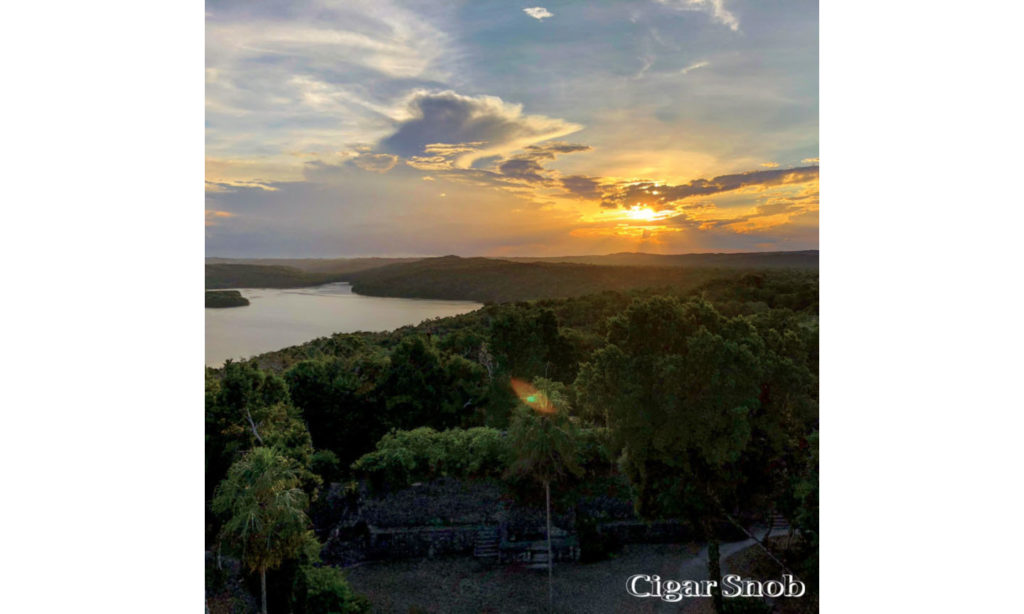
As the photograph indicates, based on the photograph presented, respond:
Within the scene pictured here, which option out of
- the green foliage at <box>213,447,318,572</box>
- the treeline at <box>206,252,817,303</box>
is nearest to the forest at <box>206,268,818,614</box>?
the green foliage at <box>213,447,318,572</box>

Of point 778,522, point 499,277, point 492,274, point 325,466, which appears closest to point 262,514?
point 325,466

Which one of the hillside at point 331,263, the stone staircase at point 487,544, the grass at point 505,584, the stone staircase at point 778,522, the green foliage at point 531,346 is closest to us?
the grass at point 505,584

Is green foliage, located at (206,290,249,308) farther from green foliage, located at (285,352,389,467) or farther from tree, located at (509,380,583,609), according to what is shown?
tree, located at (509,380,583,609)

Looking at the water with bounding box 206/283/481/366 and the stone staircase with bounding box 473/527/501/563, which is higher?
the water with bounding box 206/283/481/366

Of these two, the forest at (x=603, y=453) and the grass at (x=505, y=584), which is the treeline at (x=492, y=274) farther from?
the grass at (x=505, y=584)

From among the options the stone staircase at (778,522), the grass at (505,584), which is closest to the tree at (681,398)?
the grass at (505,584)
